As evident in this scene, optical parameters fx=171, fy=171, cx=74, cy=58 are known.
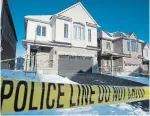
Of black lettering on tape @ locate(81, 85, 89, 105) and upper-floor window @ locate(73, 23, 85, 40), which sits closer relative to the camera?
black lettering on tape @ locate(81, 85, 89, 105)

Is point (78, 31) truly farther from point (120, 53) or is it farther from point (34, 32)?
point (120, 53)

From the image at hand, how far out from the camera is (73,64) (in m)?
20.9

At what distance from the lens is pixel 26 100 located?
2.02 m

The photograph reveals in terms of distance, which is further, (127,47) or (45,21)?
(127,47)

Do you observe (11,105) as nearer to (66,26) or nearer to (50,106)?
(50,106)

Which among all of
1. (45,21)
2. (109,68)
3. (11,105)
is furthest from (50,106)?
(109,68)

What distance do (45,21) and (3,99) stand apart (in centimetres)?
1929

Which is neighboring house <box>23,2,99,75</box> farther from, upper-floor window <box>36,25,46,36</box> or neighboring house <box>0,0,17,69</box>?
neighboring house <box>0,0,17,69</box>

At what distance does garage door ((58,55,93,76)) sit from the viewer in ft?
64.7

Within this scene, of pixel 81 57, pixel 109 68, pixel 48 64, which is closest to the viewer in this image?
pixel 48 64

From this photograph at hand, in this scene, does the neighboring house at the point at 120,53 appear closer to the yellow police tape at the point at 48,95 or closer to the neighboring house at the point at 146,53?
the neighboring house at the point at 146,53

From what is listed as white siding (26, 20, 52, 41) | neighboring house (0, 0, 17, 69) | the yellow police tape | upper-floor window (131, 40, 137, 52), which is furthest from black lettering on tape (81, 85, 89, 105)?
upper-floor window (131, 40, 137, 52)

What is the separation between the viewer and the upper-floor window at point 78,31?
69.0 feet

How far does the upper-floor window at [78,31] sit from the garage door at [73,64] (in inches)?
101
